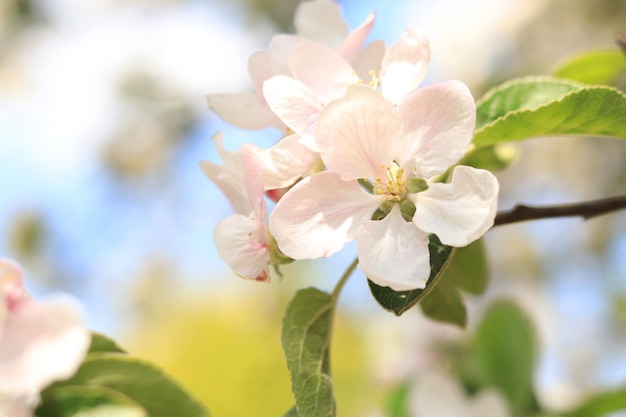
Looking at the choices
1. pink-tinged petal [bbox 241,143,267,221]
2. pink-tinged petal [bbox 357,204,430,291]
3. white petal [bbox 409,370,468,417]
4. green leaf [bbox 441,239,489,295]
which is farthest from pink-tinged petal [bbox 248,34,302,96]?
white petal [bbox 409,370,468,417]

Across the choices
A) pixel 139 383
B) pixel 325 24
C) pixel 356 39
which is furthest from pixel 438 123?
pixel 139 383

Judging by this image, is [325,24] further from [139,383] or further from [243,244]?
[139,383]

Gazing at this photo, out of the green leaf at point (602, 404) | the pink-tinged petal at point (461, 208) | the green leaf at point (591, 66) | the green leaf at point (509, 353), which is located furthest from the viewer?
the green leaf at point (509, 353)

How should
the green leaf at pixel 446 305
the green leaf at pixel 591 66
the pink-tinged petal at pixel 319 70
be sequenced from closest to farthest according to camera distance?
1. the pink-tinged petal at pixel 319 70
2. the green leaf at pixel 446 305
3. the green leaf at pixel 591 66

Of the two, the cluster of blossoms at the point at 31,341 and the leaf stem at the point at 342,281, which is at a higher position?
the cluster of blossoms at the point at 31,341

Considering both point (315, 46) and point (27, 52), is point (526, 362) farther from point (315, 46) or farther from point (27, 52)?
point (27, 52)

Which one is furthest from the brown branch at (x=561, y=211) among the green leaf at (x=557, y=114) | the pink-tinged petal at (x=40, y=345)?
the pink-tinged petal at (x=40, y=345)

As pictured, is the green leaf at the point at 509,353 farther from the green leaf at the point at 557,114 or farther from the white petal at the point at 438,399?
the green leaf at the point at 557,114
